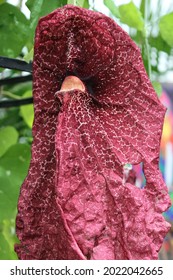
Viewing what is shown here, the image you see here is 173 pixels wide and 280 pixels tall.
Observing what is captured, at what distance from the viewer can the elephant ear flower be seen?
546 millimetres

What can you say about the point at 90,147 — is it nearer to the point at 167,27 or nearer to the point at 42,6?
the point at 42,6

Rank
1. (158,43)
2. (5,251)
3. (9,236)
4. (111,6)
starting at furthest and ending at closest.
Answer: (9,236), (158,43), (5,251), (111,6)

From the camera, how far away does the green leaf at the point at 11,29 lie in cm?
85

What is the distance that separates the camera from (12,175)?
0.92 metres

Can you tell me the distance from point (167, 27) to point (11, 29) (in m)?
0.23

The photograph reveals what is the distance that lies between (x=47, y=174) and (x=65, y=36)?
135mm

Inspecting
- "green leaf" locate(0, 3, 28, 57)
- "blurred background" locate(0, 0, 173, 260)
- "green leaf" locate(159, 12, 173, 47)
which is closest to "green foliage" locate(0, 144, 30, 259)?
"blurred background" locate(0, 0, 173, 260)

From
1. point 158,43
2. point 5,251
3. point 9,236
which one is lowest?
point 9,236

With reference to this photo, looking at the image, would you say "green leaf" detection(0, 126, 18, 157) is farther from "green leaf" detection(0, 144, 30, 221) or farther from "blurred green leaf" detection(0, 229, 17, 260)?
"blurred green leaf" detection(0, 229, 17, 260)

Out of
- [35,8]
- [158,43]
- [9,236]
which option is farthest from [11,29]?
[9,236]

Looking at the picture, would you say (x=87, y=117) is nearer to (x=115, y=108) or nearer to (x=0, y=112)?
(x=115, y=108)

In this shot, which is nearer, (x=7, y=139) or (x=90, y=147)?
(x=90, y=147)

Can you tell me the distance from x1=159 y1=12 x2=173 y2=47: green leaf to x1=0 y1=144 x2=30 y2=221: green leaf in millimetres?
273

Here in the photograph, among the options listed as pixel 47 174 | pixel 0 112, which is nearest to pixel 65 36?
pixel 47 174
